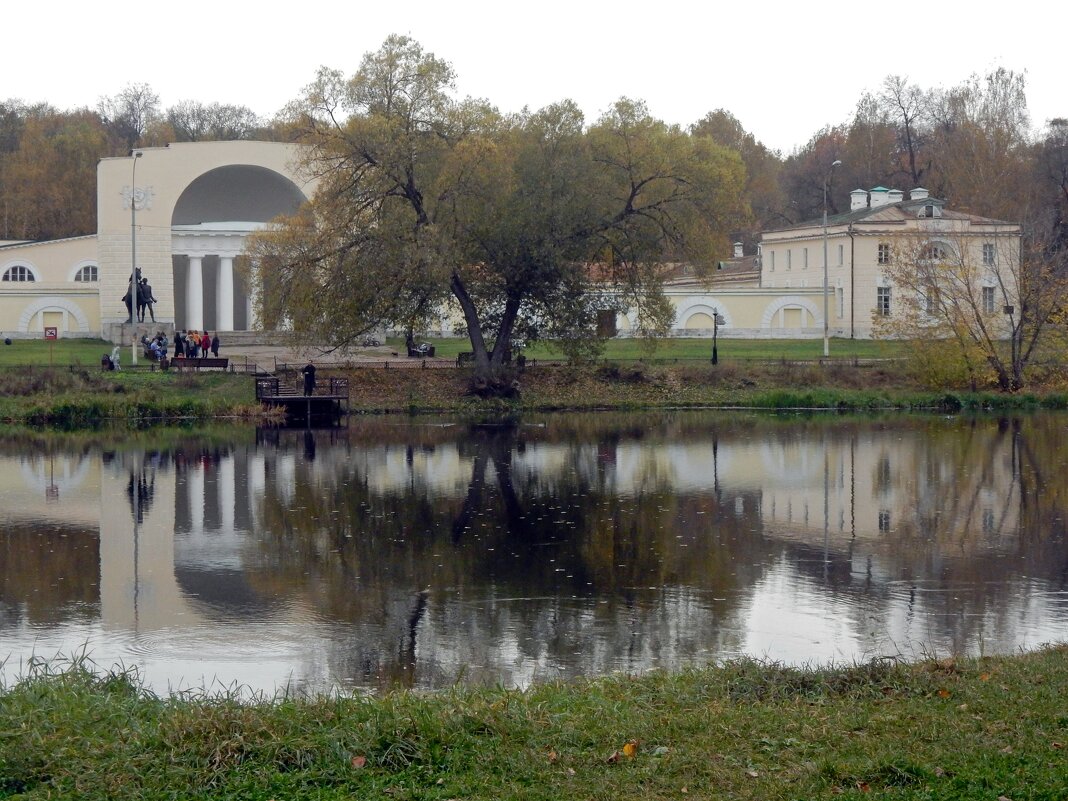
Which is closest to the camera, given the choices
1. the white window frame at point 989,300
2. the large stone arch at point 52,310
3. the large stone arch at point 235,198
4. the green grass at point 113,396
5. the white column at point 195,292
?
the green grass at point 113,396

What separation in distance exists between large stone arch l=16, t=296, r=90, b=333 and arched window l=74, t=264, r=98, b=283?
25.2ft

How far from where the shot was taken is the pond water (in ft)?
41.3

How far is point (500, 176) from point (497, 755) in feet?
119

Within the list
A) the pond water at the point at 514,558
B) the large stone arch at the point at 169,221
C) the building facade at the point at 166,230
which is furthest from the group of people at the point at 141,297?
the pond water at the point at 514,558

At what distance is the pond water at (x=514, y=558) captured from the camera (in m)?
12.6

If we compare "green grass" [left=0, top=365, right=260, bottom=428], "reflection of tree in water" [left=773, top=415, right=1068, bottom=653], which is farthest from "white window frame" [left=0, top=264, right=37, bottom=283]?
"reflection of tree in water" [left=773, top=415, right=1068, bottom=653]

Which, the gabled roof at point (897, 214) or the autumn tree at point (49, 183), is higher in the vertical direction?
the autumn tree at point (49, 183)

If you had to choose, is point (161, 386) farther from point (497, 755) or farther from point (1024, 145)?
point (1024, 145)

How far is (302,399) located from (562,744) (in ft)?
112

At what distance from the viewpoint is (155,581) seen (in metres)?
16.3

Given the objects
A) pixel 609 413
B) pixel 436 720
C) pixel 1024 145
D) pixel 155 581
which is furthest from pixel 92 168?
pixel 436 720

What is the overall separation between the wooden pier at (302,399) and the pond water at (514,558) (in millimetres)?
8778

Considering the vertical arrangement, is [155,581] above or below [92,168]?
below

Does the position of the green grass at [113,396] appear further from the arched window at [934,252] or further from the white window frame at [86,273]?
the white window frame at [86,273]
